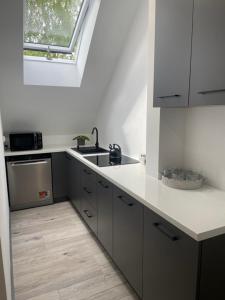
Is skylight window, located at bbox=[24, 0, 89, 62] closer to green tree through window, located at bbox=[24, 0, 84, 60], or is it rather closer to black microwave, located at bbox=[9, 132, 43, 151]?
green tree through window, located at bbox=[24, 0, 84, 60]

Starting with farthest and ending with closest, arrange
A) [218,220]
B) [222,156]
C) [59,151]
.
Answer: [59,151] < [222,156] < [218,220]

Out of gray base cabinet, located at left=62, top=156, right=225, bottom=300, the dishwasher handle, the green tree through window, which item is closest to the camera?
gray base cabinet, located at left=62, top=156, right=225, bottom=300

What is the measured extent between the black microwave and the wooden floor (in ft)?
3.32

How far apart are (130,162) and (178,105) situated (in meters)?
1.15

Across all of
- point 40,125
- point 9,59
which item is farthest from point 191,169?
point 40,125

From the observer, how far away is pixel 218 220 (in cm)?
114

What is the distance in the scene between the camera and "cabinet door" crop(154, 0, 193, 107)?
4.36 ft

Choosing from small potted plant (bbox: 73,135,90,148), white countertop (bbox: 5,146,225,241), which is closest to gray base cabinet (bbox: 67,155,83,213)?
small potted plant (bbox: 73,135,90,148)

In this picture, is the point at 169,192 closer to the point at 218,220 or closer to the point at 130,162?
the point at 218,220

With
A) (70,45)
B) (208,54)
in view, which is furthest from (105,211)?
(70,45)

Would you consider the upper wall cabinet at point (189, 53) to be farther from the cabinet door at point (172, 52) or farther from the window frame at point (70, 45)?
the window frame at point (70, 45)

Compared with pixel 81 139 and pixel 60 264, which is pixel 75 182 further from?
pixel 60 264

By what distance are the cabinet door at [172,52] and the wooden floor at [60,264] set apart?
5.16 ft

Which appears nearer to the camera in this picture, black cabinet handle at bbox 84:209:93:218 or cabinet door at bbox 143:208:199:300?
cabinet door at bbox 143:208:199:300
